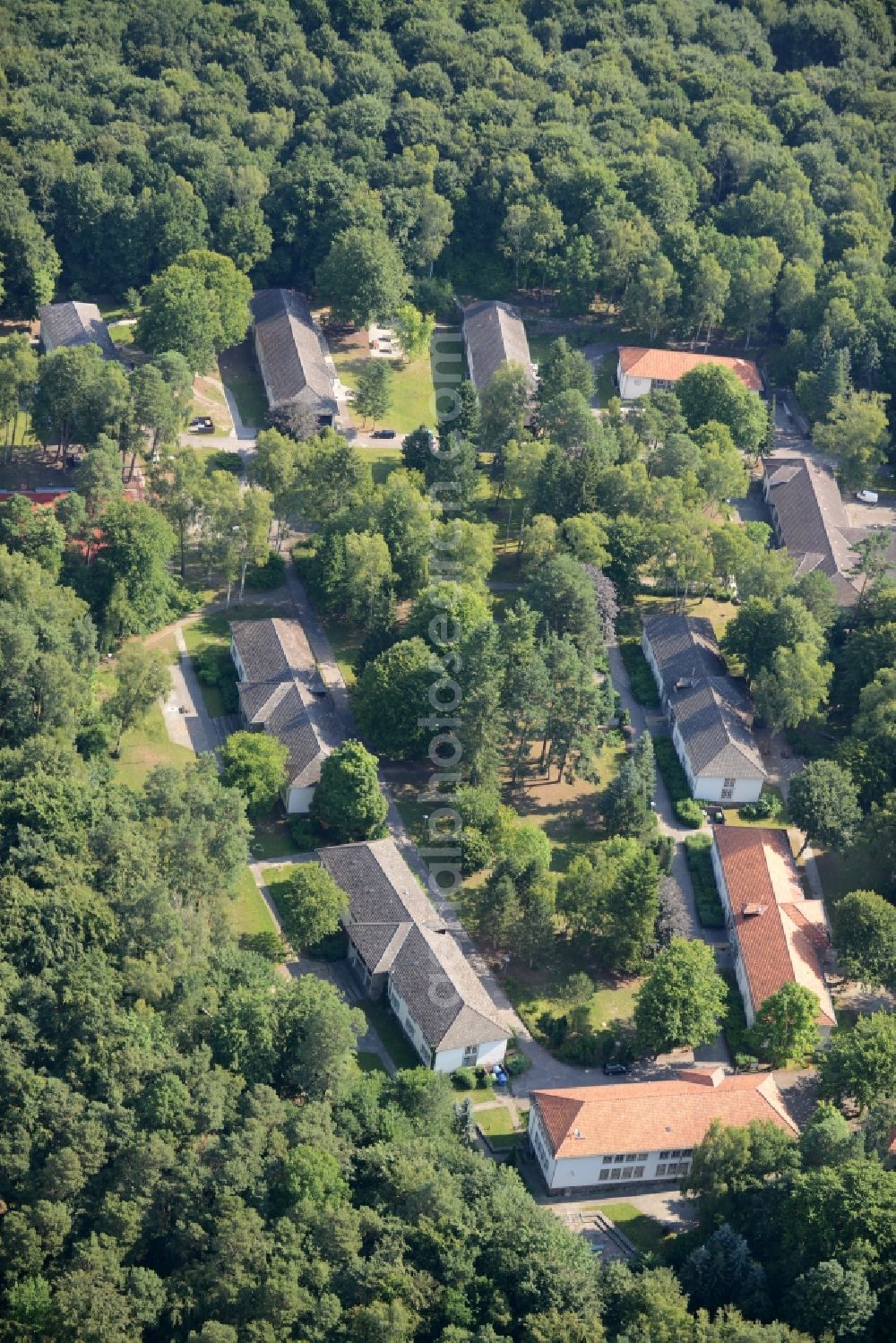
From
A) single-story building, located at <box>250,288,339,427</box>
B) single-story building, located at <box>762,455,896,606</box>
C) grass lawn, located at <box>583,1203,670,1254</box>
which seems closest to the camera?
grass lawn, located at <box>583,1203,670,1254</box>

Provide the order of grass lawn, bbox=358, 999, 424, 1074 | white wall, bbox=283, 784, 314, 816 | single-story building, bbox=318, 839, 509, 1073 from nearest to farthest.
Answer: single-story building, bbox=318, 839, 509, 1073 < grass lawn, bbox=358, 999, 424, 1074 < white wall, bbox=283, 784, 314, 816

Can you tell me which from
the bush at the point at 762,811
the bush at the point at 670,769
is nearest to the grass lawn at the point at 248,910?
the bush at the point at 670,769

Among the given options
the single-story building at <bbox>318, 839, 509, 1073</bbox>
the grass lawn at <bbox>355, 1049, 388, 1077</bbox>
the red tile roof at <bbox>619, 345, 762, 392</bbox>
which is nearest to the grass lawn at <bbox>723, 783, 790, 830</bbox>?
the single-story building at <bbox>318, 839, 509, 1073</bbox>

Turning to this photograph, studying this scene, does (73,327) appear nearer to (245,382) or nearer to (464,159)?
(245,382)

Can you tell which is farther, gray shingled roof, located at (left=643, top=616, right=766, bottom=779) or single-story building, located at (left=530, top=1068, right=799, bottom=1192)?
gray shingled roof, located at (left=643, top=616, right=766, bottom=779)

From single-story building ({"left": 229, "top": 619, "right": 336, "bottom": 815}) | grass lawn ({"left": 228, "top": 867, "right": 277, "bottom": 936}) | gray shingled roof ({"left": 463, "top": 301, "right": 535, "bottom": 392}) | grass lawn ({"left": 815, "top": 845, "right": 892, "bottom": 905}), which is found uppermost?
gray shingled roof ({"left": 463, "top": 301, "right": 535, "bottom": 392})

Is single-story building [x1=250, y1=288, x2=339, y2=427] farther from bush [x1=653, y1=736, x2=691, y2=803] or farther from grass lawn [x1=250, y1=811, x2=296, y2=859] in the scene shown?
bush [x1=653, y1=736, x2=691, y2=803]

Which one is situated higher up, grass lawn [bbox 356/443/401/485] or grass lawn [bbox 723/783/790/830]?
grass lawn [bbox 356/443/401/485]

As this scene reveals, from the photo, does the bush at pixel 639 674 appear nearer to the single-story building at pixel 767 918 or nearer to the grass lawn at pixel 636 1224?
the single-story building at pixel 767 918

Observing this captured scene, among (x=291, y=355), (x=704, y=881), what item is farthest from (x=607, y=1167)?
(x=291, y=355)
